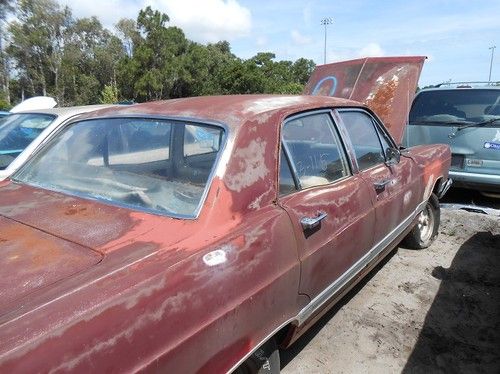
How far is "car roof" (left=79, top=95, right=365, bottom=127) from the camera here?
7.40ft

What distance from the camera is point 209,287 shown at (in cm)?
165

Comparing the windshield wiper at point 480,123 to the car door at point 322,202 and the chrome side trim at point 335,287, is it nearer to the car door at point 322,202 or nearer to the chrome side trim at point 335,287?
the chrome side trim at point 335,287

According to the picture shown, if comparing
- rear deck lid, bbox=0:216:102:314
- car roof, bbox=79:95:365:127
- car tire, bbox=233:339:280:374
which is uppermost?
car roof, bbox=79:95:365:127

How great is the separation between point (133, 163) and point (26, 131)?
340 cm

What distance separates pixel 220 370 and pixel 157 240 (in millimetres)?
558

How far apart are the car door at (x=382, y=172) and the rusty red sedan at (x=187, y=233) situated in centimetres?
3

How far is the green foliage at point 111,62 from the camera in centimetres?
3603

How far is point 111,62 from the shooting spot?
4562cm

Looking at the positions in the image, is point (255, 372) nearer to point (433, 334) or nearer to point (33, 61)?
point (433, 334)

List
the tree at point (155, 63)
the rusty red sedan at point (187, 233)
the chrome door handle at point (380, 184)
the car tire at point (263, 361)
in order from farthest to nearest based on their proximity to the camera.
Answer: the tree at point (155, 63)
the chrome door handle at point (380, 184)
the car tire at point (263, 361)
the rusty red sedan at point (187, 233)

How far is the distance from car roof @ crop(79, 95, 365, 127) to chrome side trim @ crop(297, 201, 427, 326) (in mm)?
1024

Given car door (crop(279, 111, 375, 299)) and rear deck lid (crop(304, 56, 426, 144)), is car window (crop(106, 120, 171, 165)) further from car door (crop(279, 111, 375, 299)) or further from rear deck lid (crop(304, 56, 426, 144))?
rear deck lid (crop(304, 56, 426, 144))

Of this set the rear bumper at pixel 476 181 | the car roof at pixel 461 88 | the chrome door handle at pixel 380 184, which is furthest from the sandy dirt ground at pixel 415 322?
the car roof at pixel 461 88

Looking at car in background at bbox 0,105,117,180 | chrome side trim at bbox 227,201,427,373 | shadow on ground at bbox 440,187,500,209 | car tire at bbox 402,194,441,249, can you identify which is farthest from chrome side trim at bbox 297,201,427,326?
car in background at bbox 0,105,117,180
